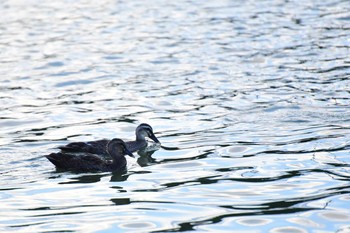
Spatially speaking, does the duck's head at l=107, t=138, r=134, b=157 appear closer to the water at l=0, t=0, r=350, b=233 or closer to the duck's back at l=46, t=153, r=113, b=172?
the duck's back at l=46, t=153, r=113, b=172

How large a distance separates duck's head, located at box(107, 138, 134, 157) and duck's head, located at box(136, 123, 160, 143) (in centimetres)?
116

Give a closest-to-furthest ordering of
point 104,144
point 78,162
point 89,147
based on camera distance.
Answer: point 78,162 → point 89,147 → point 104,144

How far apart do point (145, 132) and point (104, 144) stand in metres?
0.87

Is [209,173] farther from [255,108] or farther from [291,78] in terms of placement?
[291,78]

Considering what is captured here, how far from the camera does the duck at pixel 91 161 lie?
15.2m

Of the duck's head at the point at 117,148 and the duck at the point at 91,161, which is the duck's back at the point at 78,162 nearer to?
the duck at the point at 91,161

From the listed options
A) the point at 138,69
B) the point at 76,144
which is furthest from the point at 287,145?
the point at 138,69

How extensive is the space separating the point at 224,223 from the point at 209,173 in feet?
8.92

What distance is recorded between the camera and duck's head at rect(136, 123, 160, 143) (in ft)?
56.3

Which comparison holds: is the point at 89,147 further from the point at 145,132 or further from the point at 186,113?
the point at 186,113

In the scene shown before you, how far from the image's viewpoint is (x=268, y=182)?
1388 cm

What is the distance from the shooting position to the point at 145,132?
17.2 meters

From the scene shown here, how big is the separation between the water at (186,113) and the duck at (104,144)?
0.36m

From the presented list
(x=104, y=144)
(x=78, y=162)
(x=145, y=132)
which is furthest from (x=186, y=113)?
(x=78, y=162)
